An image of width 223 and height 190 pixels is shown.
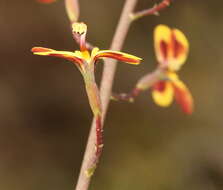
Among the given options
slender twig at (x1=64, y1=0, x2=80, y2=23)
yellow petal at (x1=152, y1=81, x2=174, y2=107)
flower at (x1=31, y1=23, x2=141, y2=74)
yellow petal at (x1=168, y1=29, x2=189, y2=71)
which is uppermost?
slender twig at (x1=64, y1=0, x2=80, y2=23)

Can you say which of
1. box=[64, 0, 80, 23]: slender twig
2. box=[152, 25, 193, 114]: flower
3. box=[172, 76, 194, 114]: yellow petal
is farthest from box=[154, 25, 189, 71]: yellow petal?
box=[64, 0, 80, 23]: slender twig

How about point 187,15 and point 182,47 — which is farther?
point 187,15

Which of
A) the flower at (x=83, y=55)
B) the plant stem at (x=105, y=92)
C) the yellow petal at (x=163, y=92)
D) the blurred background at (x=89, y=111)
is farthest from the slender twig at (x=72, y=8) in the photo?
the blurred background at (x=89, y=111)

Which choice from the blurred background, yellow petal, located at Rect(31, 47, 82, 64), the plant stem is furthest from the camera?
the blurred background

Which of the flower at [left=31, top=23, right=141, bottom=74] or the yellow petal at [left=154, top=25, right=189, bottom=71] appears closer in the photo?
the flower at [left=31, top=23, right=141, bottom=74]

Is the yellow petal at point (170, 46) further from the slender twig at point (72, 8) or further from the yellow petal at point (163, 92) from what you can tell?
the slender twig at point (72, 8)

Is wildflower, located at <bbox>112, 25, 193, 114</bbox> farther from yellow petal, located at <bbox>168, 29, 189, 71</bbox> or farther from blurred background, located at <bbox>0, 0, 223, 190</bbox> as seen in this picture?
blurred background, located at <bbox>0, 0, 223, 190</bbox>

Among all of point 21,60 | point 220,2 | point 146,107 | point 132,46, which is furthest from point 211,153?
point 21,60

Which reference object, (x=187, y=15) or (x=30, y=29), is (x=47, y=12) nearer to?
(x=30, y=29)
